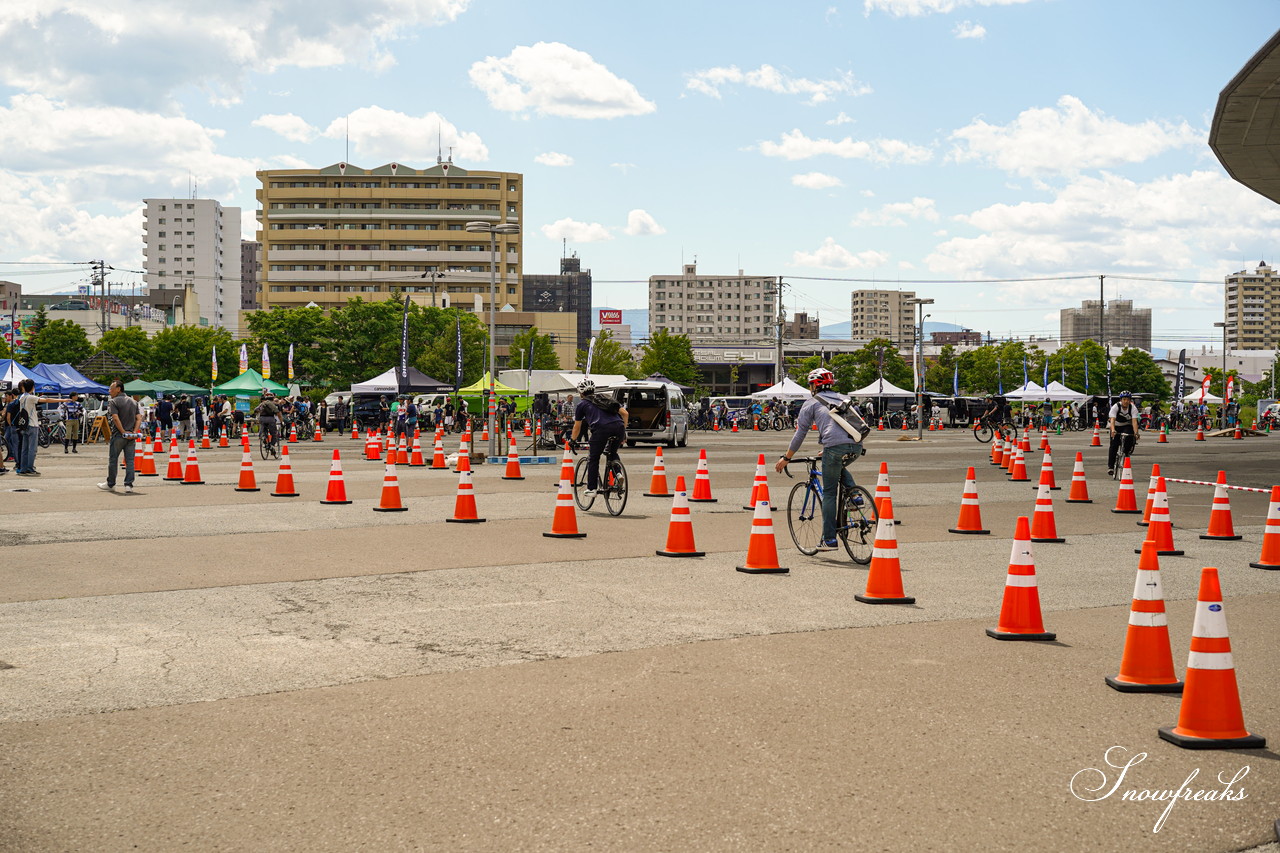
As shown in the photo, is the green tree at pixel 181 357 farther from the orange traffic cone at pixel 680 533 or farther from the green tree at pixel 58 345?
the orange traffic cone at pixel 680 533

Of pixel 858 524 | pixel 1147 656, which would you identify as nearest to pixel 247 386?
pixel 858 524

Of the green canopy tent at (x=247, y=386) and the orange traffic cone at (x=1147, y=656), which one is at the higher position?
the green canopy tent at (x=247, y=386)

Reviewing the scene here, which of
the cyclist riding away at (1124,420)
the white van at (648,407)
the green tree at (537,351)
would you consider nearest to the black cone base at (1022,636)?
the cyclist riding away at (1124,420)

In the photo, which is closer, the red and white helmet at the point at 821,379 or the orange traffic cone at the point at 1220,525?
the red and white helmet at the point at 821,379

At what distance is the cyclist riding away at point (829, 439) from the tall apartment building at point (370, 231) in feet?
418

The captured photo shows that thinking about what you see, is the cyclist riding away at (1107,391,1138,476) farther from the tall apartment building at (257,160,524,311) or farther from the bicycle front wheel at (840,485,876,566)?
the tall apartment building at (257,160,524,311)

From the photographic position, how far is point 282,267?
13900cm

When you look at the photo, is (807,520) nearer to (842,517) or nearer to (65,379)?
(842,517)

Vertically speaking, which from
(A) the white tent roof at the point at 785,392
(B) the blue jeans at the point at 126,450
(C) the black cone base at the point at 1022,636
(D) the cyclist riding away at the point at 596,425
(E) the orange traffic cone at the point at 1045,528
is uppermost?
(A) the white tent roof at the point at 785,392

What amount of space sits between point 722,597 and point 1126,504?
10.1 meters

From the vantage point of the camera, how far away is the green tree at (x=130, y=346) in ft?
318

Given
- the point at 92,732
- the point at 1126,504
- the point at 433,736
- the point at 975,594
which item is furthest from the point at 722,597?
the point at 1126,504

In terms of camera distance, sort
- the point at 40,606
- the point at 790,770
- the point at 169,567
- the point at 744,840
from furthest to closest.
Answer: the point at 169,567
the point at 40,606
the point at 790,770
the point at 744,840

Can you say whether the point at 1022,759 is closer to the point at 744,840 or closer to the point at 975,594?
the point at 744,840
